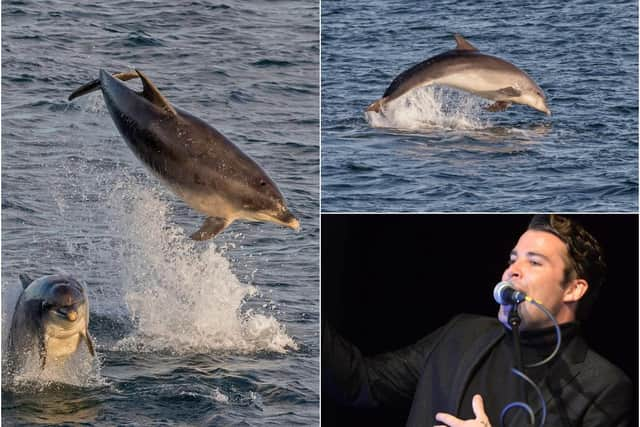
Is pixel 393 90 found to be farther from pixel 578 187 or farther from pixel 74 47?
pixel 74 47

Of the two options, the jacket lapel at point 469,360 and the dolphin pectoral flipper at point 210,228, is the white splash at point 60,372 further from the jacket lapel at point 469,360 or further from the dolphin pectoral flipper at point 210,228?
the jacket lapel at point 469,360

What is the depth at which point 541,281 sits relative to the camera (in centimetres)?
550

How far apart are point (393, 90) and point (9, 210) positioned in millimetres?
2298

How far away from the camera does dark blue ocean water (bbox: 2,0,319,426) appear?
6.18 meters

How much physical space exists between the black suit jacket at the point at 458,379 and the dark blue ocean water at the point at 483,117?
0.79 meters

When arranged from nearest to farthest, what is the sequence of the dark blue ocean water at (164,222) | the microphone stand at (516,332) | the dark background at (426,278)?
1. the microphone stand at (516,332)
2. the dark background at (426,278)
3. the dark blue ocean water at (164,222)

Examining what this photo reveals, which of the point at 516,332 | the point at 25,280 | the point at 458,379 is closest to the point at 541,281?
the point at 516,332

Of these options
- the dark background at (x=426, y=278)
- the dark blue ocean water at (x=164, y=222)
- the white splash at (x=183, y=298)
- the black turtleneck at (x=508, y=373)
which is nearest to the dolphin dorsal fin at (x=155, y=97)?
the dark blue ocean water at (x=164, y=222)

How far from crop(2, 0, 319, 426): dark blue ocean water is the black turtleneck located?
1020 millimetres

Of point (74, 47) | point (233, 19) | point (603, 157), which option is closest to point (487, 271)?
point (603, 157)

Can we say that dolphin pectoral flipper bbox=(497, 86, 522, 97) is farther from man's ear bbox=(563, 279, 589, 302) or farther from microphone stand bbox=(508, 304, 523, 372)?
microphone stand bbox=(508, 304, 523, 372)

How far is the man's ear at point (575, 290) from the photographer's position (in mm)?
5516

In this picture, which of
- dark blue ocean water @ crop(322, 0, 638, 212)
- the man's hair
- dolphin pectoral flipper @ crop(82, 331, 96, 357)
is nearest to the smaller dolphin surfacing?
dolphin pectoral flipper @ crop(82, 331, 96, 357)

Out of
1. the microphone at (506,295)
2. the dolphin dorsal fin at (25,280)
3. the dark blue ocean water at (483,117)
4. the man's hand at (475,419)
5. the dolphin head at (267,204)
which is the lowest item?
the man's hand at (475,419)
